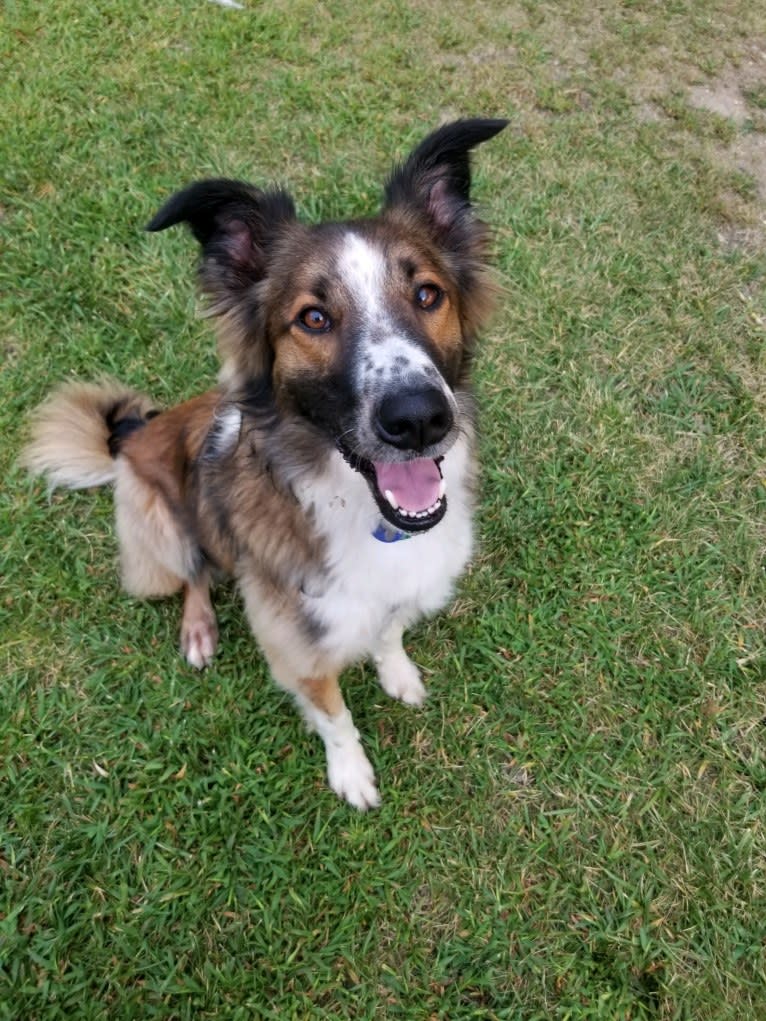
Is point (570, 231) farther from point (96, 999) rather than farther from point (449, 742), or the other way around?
point (96, 999)

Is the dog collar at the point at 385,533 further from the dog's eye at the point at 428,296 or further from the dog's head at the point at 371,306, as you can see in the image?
the dog's eye at the point at 428,296

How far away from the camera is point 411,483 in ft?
7.51

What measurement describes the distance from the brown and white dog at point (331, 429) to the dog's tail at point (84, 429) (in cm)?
40

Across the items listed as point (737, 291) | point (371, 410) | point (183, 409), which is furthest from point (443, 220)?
point (737, 291)

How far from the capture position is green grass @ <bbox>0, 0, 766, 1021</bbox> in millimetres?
2852

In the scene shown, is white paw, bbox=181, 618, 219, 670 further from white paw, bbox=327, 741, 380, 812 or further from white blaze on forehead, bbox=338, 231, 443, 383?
white blaze on forehead, bbox=338, 231, 443, 383

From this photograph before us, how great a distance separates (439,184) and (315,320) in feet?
2.52

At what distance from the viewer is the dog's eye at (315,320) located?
227 centimetres

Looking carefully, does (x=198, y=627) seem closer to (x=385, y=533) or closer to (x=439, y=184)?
(x=385, y=533)

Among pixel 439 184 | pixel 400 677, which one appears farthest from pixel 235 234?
pixel 400 677

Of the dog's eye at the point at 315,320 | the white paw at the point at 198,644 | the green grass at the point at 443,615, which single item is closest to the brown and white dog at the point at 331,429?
the dog's eye at the point at 315,320

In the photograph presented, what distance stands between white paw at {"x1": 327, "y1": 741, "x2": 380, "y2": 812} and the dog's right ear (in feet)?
6.20

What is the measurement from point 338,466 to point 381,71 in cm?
426

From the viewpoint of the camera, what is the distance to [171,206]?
208cm
